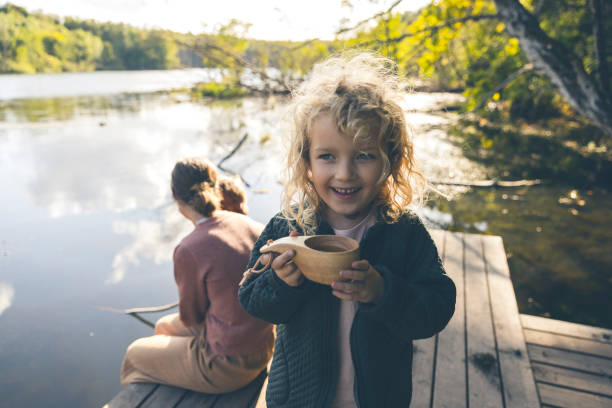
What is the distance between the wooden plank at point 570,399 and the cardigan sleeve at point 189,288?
1.94 m

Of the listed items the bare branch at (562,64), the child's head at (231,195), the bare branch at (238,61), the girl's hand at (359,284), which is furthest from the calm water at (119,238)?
the bare branch at (238,61)

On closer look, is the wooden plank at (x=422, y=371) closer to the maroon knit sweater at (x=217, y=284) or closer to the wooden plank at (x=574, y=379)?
the wooden plank at (x=574, y=379)

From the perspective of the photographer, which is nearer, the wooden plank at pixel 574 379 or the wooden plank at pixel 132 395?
the wooden plank at pixel 132 395

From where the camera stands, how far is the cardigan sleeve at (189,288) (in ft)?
6.21

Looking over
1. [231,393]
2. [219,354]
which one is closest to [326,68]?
[219,354]

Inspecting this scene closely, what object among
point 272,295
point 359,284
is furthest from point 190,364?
point 359,284

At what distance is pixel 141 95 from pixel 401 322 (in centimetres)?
2704

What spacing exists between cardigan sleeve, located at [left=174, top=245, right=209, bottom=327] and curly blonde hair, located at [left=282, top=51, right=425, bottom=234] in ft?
2.83

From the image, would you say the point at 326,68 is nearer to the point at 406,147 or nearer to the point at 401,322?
the point at 406,147

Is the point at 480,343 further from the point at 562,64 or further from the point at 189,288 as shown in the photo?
the point at 562,64

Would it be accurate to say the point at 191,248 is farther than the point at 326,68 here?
Yes

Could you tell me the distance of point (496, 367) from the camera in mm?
1970

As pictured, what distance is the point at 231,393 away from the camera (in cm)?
194

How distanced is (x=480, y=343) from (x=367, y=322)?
4.74ft
